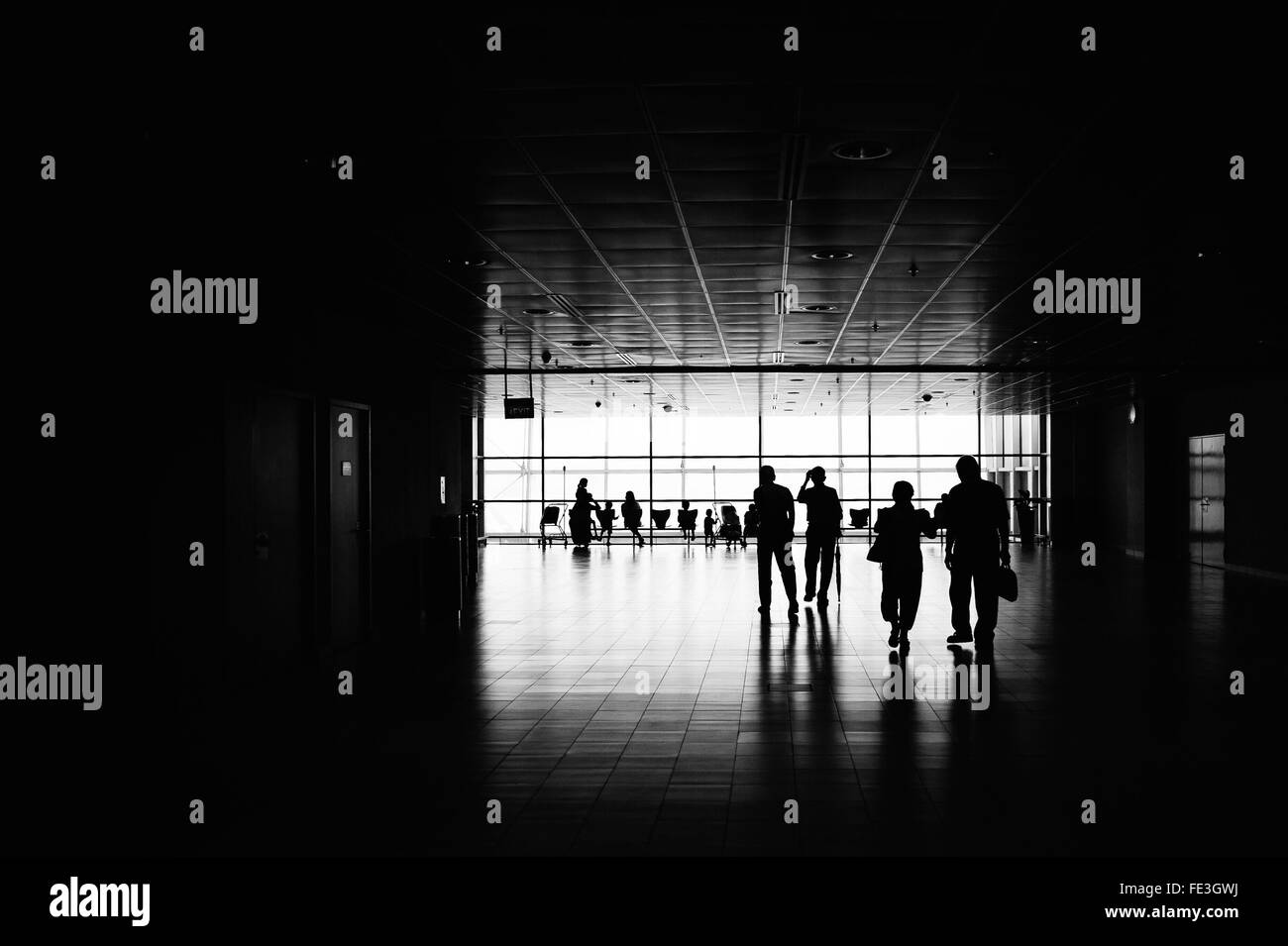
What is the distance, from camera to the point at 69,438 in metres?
5.50

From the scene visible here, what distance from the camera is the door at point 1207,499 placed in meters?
15.9

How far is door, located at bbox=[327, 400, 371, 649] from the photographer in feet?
27.5

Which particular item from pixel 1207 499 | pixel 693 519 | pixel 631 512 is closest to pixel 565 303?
Answer: pixel 1207 499

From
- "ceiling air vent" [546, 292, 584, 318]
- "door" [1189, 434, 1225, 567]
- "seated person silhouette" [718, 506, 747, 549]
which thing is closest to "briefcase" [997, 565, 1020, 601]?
"ceiling air vent" [546, 292, 584, 318]

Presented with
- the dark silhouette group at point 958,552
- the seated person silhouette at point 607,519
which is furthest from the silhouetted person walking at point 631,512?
the dark silhouette group at point 958,552

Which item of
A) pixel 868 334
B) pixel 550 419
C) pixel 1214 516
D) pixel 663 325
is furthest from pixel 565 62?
pixel 550 419

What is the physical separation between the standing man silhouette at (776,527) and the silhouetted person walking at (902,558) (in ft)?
6.02

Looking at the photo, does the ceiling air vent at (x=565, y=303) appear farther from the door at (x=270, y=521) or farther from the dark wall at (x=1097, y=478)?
the dark wall at (x=1097, y=478)

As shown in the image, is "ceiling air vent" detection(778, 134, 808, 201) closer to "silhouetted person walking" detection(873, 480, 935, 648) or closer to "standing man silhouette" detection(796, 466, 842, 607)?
"silhouetted person walking" detection(873, 480, 935, 648)

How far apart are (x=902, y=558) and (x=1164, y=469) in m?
12.7

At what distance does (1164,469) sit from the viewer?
18297 mm

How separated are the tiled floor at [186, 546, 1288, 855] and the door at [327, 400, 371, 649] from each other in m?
0.69

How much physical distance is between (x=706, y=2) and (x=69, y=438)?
402cm

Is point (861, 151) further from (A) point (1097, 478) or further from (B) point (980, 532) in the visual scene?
(A) point (1097, 478)
